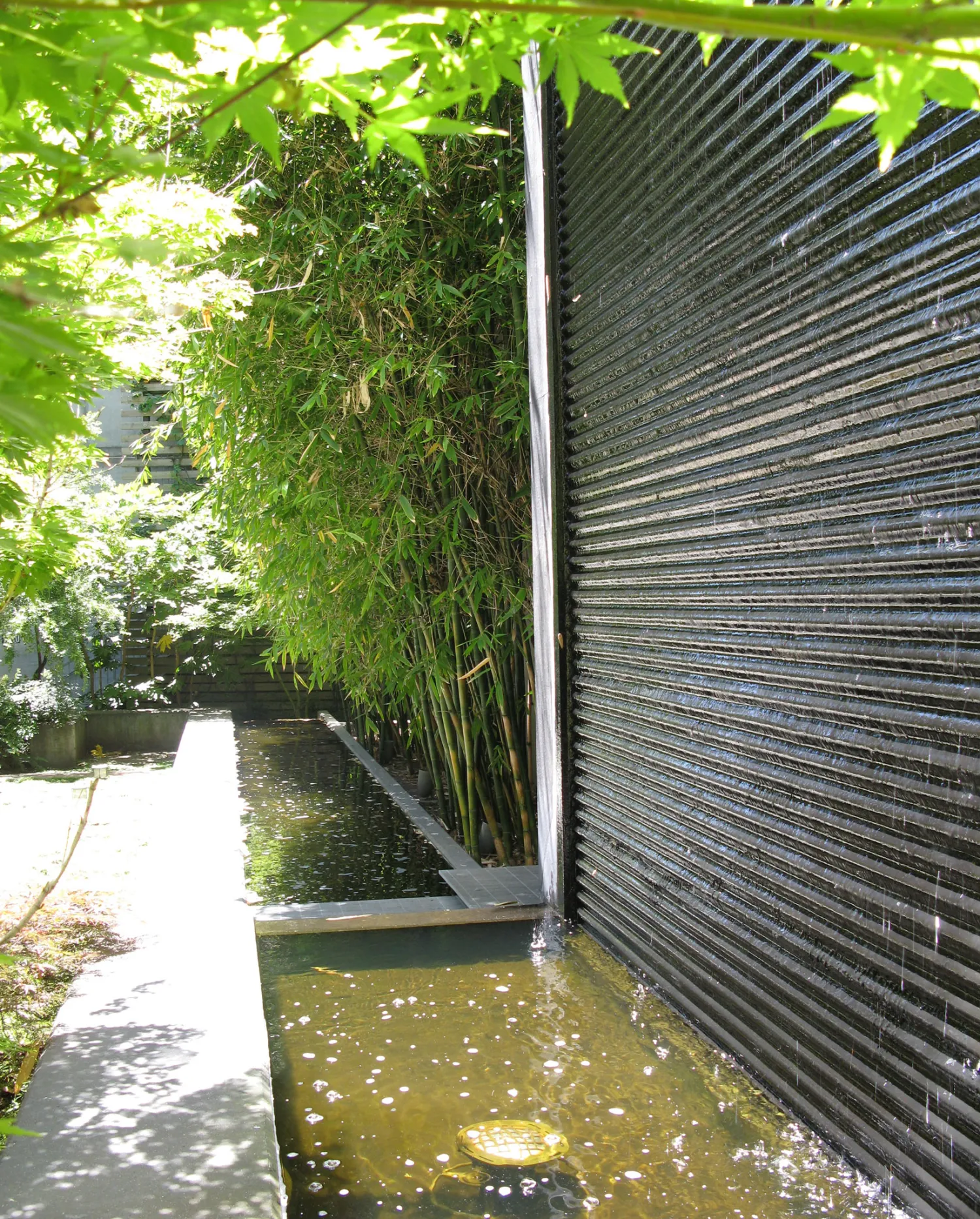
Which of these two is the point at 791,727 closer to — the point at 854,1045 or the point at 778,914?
the point at 778,914

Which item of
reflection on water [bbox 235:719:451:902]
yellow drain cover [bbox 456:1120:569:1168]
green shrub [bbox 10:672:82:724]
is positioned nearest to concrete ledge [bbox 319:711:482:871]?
reflection on water [bbox 235:719:451:902]

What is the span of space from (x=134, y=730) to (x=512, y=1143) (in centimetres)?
944

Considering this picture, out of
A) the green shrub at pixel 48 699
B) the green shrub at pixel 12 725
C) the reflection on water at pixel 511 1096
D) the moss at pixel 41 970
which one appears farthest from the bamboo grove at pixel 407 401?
the green shrub at pixel 48 699

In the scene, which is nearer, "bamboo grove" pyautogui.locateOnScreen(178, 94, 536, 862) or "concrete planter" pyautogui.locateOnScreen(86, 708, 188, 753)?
"bamboo grove" pyautogui.locateOnScreen(178, 94, 536, 862)

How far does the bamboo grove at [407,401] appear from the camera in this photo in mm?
4469

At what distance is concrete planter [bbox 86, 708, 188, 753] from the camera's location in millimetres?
10930

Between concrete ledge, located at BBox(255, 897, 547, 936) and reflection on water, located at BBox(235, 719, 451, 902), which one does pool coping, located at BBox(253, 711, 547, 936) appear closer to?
concrete ledge, located at BBox(255, 897, 547, 936)

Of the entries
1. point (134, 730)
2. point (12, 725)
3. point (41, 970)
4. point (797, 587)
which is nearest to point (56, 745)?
point (12, 725)

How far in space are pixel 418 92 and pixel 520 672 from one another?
13.0 feet

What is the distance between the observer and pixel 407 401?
4.65 meters

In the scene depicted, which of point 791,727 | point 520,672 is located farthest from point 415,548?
Result: point 791,727

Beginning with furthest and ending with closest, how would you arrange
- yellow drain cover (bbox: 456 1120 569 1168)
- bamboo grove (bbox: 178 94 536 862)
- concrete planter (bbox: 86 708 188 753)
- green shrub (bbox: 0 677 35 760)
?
concrete planter (bbox: 86 708 188 753)
green shrub (bbox: 0 677 35 760)
bamboo grove (bbox: 178 94 536 862)
yellow drain cover (bbox: 456 1120 569 1168)

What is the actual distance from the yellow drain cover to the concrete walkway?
0.43 meters

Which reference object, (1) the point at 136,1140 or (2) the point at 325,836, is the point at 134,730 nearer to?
(2) the point at 325,836
